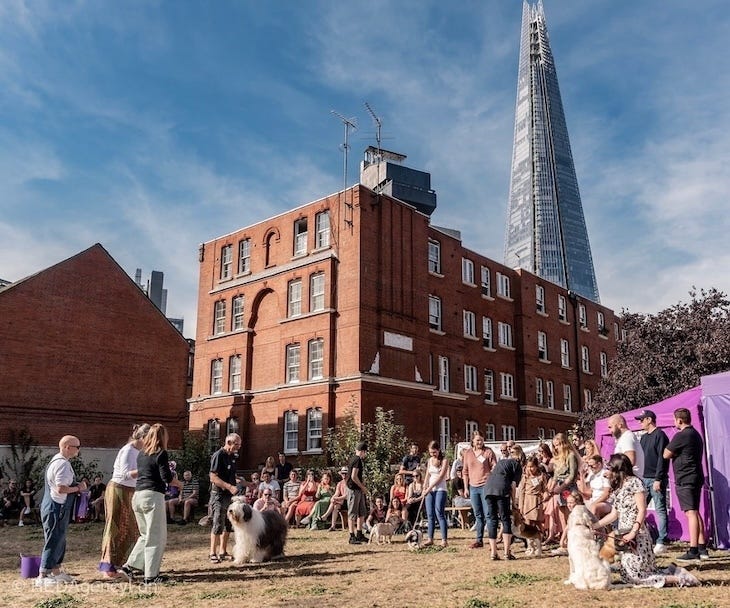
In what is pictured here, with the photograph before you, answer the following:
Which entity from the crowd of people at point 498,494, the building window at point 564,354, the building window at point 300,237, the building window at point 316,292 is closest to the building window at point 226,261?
the building window at point 300,237

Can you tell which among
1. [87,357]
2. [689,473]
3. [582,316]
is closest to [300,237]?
[87,357]

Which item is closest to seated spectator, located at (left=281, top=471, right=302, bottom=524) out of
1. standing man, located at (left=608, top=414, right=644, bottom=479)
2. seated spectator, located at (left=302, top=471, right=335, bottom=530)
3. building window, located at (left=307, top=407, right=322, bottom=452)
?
seated spectator, located at (left=302, top=471, right=335, bottom=530)

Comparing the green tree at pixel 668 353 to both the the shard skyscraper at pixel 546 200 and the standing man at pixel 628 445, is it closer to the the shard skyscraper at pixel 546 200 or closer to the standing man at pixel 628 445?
the standing man at pixel 628 445

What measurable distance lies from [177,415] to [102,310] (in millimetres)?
6819

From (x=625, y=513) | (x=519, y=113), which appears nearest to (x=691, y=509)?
(x=625, y=513)

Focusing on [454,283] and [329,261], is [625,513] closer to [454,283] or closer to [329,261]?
[329,261]

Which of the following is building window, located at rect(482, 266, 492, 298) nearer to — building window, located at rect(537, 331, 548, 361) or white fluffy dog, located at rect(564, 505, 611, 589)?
building window, located at rect(537, 331, 548, 361)

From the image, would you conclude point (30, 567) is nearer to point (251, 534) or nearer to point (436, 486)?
point (251, 534)

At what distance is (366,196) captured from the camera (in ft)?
103

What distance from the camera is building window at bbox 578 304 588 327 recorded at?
156ft

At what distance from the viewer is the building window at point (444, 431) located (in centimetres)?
3356

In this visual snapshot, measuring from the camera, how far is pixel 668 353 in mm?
29172

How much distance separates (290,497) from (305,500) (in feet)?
2.24

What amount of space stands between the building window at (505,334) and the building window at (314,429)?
13.8m
